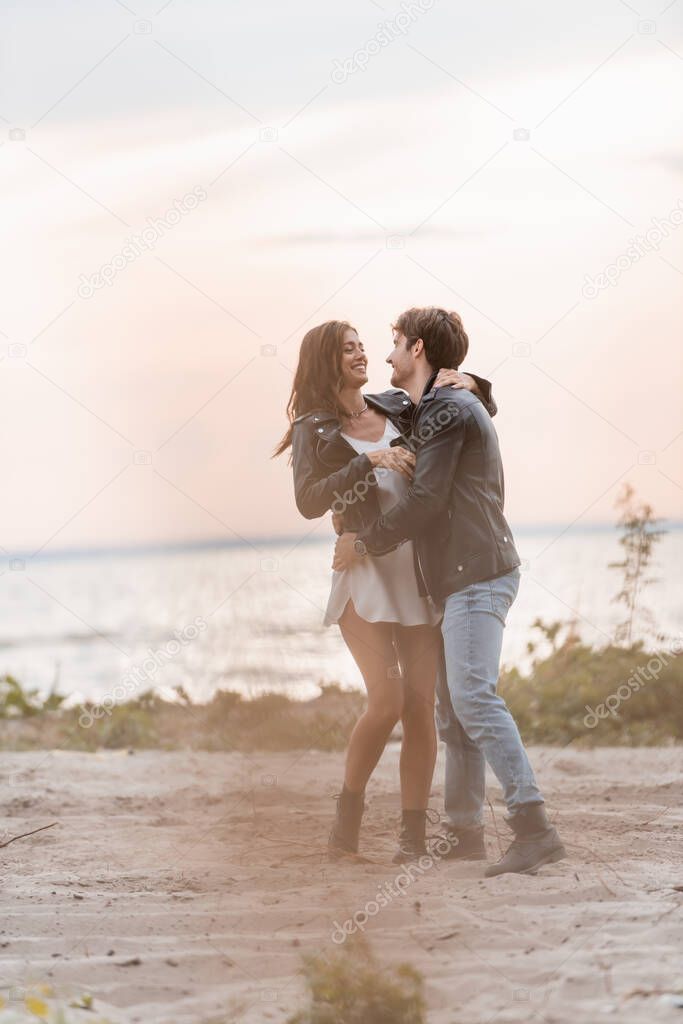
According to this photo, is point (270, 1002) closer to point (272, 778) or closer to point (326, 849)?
point (326, 849)

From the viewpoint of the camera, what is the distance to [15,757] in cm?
618

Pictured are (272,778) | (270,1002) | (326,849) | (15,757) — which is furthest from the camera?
(15,757)

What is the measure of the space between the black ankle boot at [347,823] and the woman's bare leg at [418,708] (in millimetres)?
163

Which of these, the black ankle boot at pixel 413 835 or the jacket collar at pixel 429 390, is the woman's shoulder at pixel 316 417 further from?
the black ankle boot at pixel 413 835

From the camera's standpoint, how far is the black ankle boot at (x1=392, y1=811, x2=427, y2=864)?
3869 mm

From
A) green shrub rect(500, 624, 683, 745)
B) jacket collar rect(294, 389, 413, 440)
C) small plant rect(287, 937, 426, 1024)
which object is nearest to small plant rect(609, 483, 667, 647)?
green shrub rect(500, 624, 683, 745)

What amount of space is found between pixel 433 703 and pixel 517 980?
4.01 ft

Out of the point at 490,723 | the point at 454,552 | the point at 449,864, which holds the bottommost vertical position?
the point at 449,864

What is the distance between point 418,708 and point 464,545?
22.8 inches

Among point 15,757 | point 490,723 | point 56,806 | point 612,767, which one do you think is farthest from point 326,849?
point 15,757

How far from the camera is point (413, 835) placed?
3.88 metres

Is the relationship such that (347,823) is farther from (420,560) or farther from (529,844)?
(420,560)

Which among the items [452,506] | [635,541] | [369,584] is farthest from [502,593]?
[635,541]

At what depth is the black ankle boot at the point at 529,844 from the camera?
3.55 m
